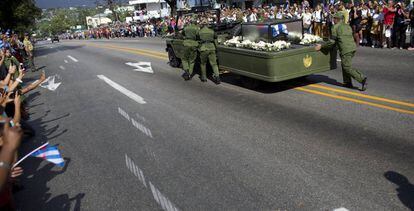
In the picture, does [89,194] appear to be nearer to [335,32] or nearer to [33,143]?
[33,143]

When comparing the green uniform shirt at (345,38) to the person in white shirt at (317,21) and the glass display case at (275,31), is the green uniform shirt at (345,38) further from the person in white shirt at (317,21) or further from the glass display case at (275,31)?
the person in white shirt at (317,21)

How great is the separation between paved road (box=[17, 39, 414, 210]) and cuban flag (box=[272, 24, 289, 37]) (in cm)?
145

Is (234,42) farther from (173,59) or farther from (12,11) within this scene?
(12,11)

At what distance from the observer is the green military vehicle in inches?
352

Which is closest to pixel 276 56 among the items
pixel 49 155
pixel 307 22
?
pixel 49 155

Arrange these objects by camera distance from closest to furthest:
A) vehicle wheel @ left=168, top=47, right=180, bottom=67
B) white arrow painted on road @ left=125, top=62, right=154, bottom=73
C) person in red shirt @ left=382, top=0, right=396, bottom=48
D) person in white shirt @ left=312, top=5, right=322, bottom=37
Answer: person in red shirt @ left=382, top=0, right=396, bottom=48, vehicle wheel @ left=168, top=47, right=180, bottom=67, white arrow painted on road @ left=125, top=62, right=154, bottom=73, person in white shirt @ left=312, top=5, right=322, bottom=37

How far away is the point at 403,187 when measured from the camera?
180 inches

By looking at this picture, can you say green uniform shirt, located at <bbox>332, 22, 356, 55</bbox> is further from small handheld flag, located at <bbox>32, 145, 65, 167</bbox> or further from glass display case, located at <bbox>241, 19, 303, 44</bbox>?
small handheld flag, located at <bbox>32, 145, 65, 167</bbox>

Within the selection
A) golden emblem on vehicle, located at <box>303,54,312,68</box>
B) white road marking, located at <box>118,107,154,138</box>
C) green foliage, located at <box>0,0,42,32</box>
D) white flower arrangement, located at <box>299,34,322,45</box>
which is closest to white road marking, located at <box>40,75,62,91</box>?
white road marking, located at <box>118,107,154,138</box>

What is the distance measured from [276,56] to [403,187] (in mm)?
4788

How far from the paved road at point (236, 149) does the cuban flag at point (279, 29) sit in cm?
145

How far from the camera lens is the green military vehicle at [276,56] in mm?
8945

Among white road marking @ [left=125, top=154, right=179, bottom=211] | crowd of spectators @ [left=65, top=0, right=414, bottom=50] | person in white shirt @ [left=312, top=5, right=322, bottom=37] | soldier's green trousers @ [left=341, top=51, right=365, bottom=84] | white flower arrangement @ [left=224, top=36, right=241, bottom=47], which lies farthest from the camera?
person in white shirt @ [left=312, top=5, right=322, bottom=37]

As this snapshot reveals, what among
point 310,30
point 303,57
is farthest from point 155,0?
point 303,57
